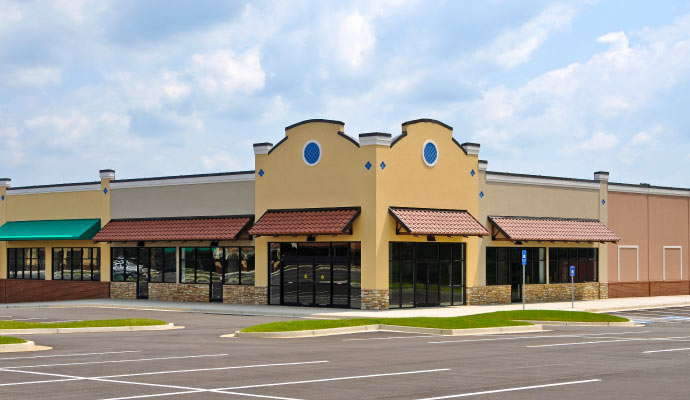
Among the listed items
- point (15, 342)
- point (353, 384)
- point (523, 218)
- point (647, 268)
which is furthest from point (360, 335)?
point (647, 268)

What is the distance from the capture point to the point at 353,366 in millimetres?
16094

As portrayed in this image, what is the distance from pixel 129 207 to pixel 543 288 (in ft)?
66.7

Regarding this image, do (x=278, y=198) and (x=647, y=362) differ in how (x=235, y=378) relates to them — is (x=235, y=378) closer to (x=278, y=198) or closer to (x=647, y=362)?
(x=647, y=362)

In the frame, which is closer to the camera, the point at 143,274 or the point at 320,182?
the point at 320,182

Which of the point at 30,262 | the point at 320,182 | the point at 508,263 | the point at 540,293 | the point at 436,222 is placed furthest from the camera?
the point at 30,262

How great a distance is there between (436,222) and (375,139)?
429 centimetres

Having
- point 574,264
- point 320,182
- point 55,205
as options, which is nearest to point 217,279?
point 320,182

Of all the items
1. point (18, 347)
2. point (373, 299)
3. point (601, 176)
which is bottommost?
point (373, 299)

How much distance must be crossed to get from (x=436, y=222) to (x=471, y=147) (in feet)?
15.2

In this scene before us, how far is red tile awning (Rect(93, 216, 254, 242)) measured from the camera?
125 ft

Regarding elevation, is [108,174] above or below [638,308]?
above

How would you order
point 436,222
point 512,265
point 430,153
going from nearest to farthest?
point 436,222
point 430,153
point 512,265

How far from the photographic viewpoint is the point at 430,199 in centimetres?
3634

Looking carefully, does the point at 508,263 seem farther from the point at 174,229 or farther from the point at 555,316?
the point at 174,229
